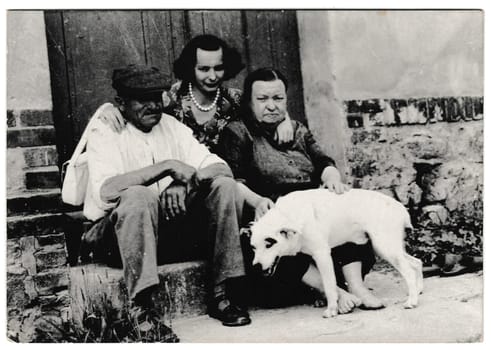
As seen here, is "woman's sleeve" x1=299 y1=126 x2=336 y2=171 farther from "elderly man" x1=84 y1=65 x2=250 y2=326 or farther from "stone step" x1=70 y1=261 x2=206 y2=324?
"stone step" x1=70 y1=261 x2=206 y2=324

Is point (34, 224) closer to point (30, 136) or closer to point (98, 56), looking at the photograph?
point (30, 136)

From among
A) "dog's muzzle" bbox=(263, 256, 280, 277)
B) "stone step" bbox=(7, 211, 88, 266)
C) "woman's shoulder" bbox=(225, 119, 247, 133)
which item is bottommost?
"dog's muzzle" bbox=(263, 256, 280, 277)

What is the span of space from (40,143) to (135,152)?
0.45 metres

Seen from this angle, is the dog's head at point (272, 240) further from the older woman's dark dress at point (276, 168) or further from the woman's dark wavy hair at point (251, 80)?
the woman's dark wavy hair at point (251, 80)

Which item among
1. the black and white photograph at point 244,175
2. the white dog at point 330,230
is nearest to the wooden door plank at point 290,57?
the black and white photograph at point 244,175

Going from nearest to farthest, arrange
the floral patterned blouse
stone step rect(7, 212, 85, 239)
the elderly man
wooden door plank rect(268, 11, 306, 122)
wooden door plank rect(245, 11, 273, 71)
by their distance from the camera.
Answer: the elderly man, stone step rect(7, 212, 85, 239), the floral patterned blouse, wooden door plank rect(245, 11, 273, 71), wooden door plank rect(268, 11, 306, 122)

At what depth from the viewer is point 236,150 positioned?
351 centimetres

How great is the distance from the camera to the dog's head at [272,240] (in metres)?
3.19

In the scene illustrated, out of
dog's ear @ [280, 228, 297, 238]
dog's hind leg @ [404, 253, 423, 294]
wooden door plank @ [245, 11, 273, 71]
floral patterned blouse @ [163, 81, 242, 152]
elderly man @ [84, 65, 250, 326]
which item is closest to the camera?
elderly man @ [84, 65, 250, 326]

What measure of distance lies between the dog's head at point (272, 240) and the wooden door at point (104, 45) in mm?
889

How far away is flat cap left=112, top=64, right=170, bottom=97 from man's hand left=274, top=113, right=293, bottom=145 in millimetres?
637

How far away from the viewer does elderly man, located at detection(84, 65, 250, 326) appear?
3018 mm

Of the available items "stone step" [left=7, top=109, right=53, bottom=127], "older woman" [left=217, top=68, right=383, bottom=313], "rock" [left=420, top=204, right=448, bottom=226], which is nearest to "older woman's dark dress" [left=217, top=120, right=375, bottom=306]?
"older woman" [left=217, top=68, right=383, bottom=313]

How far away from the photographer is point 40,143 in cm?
319
